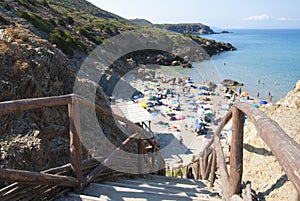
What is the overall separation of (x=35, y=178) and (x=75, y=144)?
494 mm

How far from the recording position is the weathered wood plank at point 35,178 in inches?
80.6

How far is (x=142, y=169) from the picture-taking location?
4410 mm

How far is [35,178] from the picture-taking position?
7.55 ft

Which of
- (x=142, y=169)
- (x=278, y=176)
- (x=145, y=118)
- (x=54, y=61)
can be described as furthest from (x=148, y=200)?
(x=145, y=118)

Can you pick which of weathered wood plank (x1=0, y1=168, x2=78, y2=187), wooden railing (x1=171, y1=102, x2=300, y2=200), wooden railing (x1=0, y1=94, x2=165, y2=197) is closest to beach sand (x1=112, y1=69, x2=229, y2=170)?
wooden railing (x1=0, y1=94, x2=165, y2=197)

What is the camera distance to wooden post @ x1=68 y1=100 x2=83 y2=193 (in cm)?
258

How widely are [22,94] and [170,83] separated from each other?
30362mm

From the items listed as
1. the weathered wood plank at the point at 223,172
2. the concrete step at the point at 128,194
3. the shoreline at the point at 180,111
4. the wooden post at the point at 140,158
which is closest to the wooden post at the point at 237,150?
the weathered wood plank at the point at 223,172

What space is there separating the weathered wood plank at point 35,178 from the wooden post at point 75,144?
7cm

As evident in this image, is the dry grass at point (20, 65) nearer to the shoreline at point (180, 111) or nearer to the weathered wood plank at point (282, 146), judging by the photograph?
the weathered wood plank at point (282, 146)

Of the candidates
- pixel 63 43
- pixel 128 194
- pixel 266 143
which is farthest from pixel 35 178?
pixel 63 43

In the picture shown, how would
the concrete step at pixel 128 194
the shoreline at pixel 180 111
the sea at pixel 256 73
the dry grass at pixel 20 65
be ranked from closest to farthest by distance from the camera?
the concrete step at pixel 128 194 → the dry grass at pixel 20 65 → the shoreline at pixel 180 111 → the sea at pixel 256 73

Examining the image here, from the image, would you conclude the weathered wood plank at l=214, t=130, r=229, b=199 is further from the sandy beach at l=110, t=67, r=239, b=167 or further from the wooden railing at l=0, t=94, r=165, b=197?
the sandy beach at l=110, t=67, r=239, b=167

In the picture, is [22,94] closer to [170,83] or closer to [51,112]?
[51,112]
